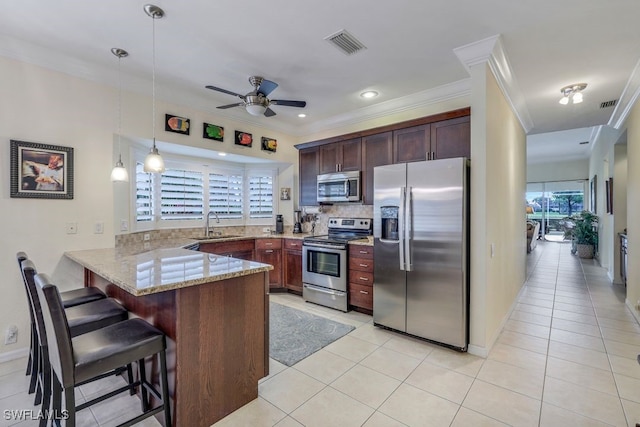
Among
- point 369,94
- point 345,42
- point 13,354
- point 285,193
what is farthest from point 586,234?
point 13,354

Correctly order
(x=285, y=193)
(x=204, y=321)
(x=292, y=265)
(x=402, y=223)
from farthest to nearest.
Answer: (x=285, y=193) < (x=292, y=265) < (x=402, y=223) < (x=204, y=321)

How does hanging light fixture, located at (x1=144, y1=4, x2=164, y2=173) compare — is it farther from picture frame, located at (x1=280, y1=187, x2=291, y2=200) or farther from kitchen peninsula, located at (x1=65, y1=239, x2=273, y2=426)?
picture frame, located at (x1=280, y1=187, x2=291, y2=200)

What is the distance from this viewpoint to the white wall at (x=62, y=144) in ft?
8.52

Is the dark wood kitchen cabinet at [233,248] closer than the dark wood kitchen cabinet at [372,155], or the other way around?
the dark wood kitchen cabinet at [372,155]

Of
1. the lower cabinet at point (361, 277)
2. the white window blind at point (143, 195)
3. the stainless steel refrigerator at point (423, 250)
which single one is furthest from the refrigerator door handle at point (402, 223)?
the white window blind at point (143, 195)

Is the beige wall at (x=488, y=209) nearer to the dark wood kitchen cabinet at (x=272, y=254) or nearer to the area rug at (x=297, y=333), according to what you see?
the area rug at (x=297, y=333)

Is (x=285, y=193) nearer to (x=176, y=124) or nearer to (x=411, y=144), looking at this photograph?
(x=176, y=124)

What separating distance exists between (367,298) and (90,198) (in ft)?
10.6

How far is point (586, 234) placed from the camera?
308 inches

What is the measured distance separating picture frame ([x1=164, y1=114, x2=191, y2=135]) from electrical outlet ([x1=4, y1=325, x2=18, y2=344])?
242 cm

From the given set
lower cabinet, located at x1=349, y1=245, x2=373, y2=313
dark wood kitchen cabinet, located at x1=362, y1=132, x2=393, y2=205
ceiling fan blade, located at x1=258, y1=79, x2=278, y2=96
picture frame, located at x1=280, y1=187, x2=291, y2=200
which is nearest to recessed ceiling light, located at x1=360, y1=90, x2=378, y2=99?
dark wood kitchen cabinet, located at x1=362, y1=132, x2=393, y2=205

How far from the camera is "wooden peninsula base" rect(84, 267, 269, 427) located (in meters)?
1.78

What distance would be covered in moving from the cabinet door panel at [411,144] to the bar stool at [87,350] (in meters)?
3.14

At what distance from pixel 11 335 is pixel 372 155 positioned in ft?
13.7
